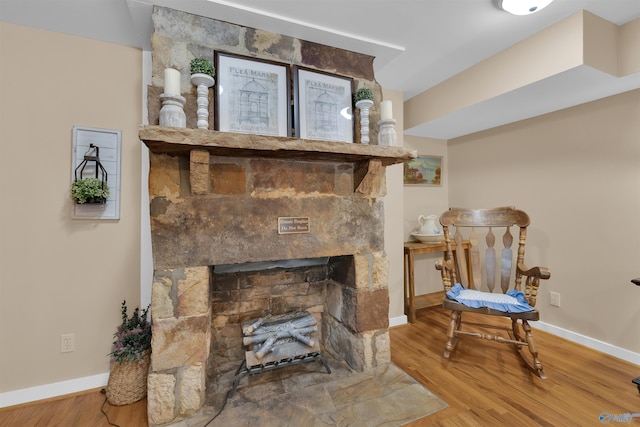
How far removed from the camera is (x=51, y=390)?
1.70m

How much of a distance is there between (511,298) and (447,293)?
0.42 m

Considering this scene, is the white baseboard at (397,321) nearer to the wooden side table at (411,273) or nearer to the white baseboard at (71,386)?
the wooden side table at (411,273)

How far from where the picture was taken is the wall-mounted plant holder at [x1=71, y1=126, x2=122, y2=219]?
5.76 ft

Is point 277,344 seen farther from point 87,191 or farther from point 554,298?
point 554,298

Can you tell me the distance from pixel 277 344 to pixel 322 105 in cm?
159

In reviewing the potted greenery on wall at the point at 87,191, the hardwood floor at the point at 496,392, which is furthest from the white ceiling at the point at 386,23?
the hardwood floor at the point at 496,392

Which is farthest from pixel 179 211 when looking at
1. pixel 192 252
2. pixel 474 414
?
pixel 474 414

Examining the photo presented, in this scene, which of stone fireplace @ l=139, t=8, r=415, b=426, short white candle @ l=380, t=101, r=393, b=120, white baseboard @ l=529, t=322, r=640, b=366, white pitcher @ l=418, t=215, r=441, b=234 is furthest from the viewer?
white pitcher @ l=418, t=215, r=441, b=234

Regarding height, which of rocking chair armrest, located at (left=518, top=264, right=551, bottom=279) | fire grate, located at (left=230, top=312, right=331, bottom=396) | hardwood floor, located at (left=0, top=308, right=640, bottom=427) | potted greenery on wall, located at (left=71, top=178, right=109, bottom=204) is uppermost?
potted greenery on wall, located at (left=71, top=178, right=109, bottom=204)

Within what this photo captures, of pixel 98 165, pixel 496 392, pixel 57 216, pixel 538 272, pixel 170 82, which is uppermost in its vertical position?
pixel 170 82

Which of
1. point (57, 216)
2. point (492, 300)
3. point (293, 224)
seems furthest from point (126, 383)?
point (492, 300)

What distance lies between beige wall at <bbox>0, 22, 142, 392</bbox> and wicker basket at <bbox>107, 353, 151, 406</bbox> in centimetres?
28

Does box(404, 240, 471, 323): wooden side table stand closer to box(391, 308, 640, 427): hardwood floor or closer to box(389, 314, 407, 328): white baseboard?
box(389, 314, 407, 328): white baseboard

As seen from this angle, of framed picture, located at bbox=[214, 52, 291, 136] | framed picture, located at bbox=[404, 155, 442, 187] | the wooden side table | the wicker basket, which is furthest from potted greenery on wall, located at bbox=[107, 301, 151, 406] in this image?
framed picture, located at bbox=[404, 155, 442, 187]
